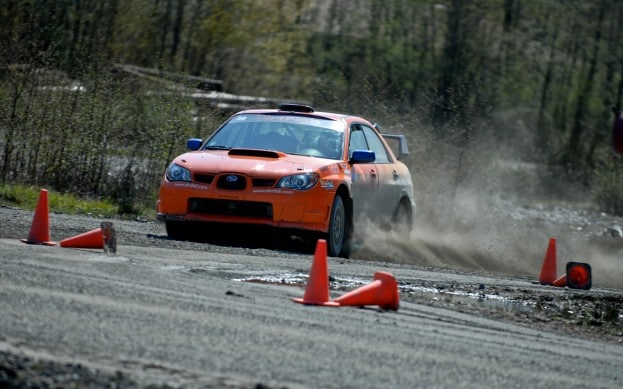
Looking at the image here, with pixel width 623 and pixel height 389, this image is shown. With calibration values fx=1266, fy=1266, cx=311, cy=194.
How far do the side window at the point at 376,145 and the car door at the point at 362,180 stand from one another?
6.4 inches

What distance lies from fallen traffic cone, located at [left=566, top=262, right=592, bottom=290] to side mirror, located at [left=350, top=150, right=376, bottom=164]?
2.47 metres

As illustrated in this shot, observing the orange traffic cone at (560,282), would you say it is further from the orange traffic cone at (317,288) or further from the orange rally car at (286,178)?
the orange traffic cone at (317,288)

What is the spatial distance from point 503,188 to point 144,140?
15953mm

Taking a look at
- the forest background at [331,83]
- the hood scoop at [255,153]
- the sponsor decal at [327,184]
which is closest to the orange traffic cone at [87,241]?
the sponsor decal at [327,184]

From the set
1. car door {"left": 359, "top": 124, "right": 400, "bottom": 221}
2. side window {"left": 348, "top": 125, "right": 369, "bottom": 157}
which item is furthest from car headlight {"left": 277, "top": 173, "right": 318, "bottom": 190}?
car door {"left": 359, "top": 124, "right": 400, "bottom": 221}

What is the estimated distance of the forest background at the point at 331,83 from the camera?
18875mm

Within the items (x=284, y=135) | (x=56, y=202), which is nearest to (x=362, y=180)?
(x=284, y=135)

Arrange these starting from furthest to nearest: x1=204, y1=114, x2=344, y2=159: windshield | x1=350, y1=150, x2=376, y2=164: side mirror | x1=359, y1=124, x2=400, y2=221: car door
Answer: x1=359, y1=124, x2=400, y2=221: car door → x1=204, y1=114, x2=344, y2=159: windshield → x1=350, y1=150, x2=376, y2=164: side mirror

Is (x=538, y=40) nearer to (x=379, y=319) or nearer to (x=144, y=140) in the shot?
(x=144, y=140)

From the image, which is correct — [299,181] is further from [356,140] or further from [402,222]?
[402,222]

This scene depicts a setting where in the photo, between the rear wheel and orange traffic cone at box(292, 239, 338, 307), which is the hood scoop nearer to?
the rear wheel

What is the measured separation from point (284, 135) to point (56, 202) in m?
4.21

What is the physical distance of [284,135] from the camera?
14.3 m

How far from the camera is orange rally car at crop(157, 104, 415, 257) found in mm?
13070
